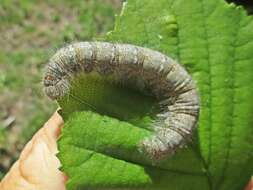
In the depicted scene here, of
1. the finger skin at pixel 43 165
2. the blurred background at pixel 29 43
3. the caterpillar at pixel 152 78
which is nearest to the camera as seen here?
the caterpillar at pixel 152 78

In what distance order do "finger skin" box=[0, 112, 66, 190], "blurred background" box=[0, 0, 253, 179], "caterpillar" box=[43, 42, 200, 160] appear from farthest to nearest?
"blurred background" box=[0, 0, 253, 179]
"finger skin" box=[0, 112, 66, 190]
"caterpillar" box=[43, 42, 200, 160]

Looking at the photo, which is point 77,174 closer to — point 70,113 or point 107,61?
point 70,113

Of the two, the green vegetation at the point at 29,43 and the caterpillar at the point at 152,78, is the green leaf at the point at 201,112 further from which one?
the green vegetation at the point at 29,43

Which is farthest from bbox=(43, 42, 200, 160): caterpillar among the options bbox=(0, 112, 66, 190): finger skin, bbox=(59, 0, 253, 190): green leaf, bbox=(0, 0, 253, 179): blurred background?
bbox=(0, 0, 253, 179): blurred background

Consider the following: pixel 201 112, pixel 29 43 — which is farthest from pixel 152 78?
pixel 29 43

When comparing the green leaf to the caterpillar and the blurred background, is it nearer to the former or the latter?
the caterpillar

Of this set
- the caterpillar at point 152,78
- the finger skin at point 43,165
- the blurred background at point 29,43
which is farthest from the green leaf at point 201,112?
the blurred background at point 29,43

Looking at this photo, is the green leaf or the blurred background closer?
the green leaf
